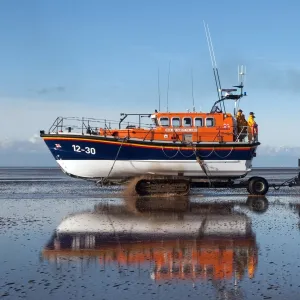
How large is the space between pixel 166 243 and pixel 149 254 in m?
1.06

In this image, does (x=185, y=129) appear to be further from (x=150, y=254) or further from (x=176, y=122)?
(x=150, y=254)

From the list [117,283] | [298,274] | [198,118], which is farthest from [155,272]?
[198,118]

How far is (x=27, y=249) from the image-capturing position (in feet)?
29.2

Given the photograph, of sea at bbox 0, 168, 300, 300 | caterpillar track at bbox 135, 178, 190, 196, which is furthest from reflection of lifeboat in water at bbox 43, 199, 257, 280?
caterpillar track at bbox 135, 178, 190, 196

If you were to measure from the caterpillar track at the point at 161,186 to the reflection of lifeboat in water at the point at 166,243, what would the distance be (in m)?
6.67

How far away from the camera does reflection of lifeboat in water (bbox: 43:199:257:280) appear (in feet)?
24.8

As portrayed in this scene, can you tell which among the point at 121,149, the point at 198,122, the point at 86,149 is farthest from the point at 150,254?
the point at 198,122

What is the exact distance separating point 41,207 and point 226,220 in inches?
265

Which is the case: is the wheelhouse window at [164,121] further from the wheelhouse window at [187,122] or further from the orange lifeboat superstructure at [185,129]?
the wheelhouse window at [187,122]

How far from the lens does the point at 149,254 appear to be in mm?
8477

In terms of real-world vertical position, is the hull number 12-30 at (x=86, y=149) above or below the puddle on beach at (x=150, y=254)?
above

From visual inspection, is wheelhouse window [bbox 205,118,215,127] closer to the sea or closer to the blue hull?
the blue hull

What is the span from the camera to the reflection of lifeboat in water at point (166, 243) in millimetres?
7555

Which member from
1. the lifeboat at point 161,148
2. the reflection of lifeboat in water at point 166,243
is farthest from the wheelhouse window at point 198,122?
the reflection of lifeboat in water at point 166,243
